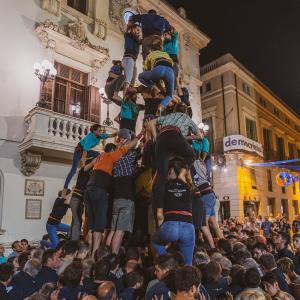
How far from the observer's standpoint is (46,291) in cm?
321

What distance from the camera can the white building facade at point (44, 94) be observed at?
35.8 feet

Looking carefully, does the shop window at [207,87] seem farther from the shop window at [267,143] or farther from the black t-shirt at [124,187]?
the black t-shirt at [124,187]

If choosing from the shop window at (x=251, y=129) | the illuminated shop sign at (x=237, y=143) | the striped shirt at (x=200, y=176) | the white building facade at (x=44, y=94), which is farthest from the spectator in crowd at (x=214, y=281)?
the shop window at (x=251, y=129)

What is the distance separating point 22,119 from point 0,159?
65.4 inches

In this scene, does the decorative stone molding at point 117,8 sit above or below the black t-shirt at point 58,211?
above

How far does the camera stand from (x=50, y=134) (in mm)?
11070

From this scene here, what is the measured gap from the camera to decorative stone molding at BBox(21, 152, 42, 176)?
1097 centimetres

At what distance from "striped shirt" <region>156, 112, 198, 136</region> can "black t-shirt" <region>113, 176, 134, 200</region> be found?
1088 mm

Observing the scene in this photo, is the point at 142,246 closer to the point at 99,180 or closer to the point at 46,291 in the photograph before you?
the point at 99,180

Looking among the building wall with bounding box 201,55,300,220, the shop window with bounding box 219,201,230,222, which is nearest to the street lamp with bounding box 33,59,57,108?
the building wall with bounding box 201,55,300,220

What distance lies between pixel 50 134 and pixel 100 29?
6.39 meters

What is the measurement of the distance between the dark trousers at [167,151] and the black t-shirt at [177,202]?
0.14 meters

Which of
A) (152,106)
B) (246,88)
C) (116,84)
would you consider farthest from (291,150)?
(116,84)

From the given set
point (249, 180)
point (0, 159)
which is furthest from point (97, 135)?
point (249, 180)
